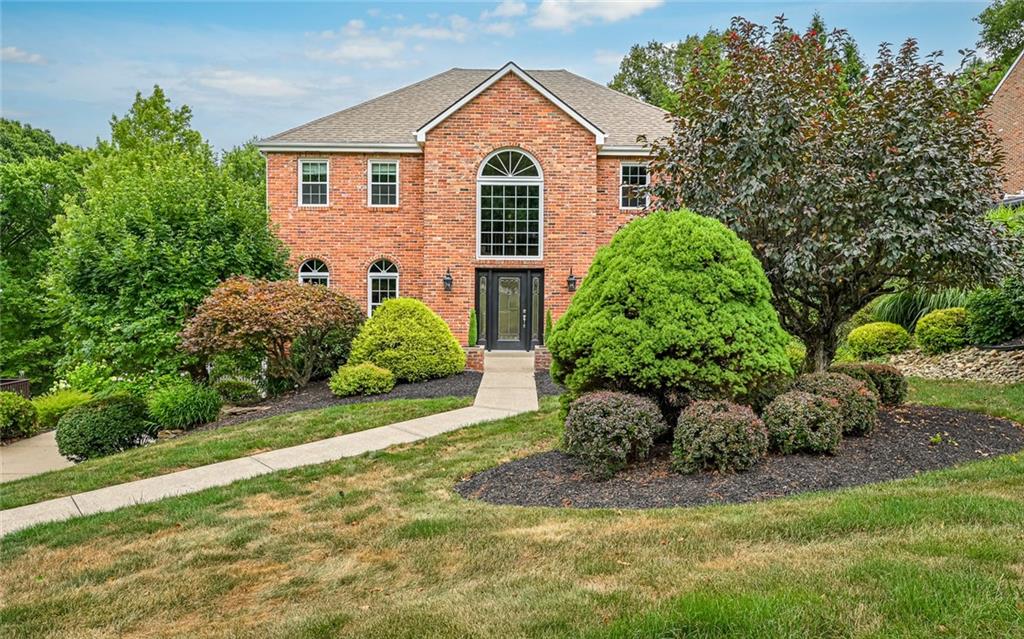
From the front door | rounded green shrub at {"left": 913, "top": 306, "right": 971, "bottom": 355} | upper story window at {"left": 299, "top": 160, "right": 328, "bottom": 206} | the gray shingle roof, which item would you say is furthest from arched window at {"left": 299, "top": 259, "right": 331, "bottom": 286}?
rounded green shrub at {"left": 913, "top": 306, "right": 971, "bottom": 355}

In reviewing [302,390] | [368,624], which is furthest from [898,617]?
[302,390]

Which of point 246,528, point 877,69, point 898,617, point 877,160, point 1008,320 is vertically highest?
point 877,69

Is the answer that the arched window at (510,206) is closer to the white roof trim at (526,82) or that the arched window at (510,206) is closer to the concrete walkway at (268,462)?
→ the white roof trim at (526,82)

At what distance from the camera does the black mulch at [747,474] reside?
535 cm

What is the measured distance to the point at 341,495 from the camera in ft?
20.3

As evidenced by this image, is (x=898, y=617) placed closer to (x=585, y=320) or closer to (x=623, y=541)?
(x=623, y=541)

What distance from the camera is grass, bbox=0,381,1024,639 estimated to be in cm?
307

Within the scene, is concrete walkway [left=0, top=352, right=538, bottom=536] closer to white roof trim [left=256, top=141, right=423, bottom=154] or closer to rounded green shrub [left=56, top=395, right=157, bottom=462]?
rounded green shrub [left=56, top=395, right=157, bottom=462]

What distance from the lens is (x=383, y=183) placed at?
18906 millimetres

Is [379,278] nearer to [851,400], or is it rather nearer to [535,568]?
[851,400]

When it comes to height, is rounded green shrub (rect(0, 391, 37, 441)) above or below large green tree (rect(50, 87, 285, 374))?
below

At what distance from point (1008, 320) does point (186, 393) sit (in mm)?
14365

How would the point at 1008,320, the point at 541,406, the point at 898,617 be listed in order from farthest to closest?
the point at 1008,320 → the point at 541,406 → the point at 898,617

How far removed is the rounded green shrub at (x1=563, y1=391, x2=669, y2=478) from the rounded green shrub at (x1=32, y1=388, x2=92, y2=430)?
44.1 ft
